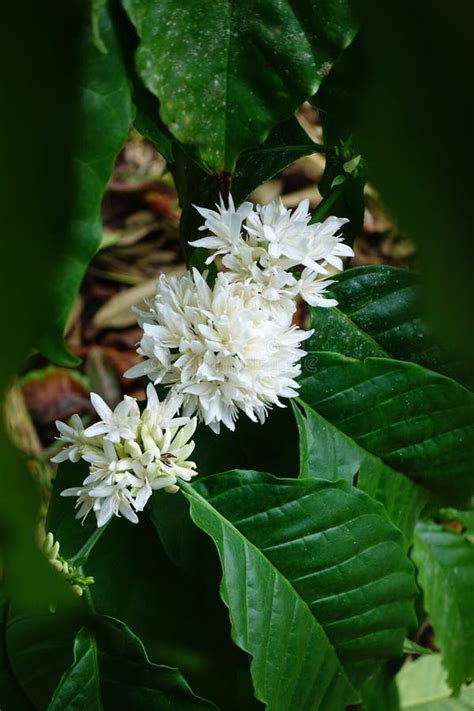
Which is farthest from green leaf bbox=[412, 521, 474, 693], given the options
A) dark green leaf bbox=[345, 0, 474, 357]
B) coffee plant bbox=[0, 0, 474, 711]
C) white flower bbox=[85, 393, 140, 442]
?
dark green leaf bbox=[345, 0, 474, 357]

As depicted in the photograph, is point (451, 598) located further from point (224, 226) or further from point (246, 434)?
point (224, 226)

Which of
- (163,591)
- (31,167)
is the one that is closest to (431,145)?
(31,167)

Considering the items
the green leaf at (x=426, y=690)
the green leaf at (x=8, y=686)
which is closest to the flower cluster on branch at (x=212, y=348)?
the green leaf at (x=8, y=686)

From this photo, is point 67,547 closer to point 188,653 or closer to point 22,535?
point 188,653

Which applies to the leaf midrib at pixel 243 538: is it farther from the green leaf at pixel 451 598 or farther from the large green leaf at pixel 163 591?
the green leaf at pixel 451 598

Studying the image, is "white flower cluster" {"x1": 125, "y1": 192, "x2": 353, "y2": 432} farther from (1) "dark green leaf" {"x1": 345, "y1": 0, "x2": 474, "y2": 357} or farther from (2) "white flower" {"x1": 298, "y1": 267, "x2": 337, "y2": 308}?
(1) "dark green leaf" {"x1": 345, "y1": 0, "x2": 474, "y2": 357}

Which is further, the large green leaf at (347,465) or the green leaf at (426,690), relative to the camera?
the green leaf at (426,690)
